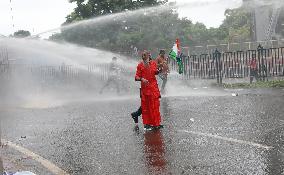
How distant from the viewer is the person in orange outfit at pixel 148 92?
1057cm

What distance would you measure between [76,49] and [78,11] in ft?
12.9

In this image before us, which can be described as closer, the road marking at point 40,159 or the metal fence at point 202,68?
the road marking at point 40,159

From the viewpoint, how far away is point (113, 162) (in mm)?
7492

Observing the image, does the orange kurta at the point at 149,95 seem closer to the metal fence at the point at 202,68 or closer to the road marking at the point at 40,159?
the road marking at the point at 40,159

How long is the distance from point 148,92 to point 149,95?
0.07m

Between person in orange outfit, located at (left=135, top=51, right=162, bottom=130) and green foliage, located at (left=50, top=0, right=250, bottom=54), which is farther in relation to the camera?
green foliage, located at (left=50, top=0, right=250, bottom=54)

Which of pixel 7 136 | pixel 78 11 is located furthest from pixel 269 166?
pixel 78 11

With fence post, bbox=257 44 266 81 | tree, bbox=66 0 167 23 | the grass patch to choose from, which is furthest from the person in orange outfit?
tree, bbox=66 0 167 23

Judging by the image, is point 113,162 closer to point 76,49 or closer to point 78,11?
point 76,49

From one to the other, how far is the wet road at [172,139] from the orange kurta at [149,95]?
329 millimetres

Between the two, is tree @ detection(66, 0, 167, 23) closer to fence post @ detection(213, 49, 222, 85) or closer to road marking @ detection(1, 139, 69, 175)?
fence post @ detection(213, 49, 222, 85)

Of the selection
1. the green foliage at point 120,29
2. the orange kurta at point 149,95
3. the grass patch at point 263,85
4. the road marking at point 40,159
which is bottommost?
the road marking at point 40,159

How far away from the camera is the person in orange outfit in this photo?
1057 cm

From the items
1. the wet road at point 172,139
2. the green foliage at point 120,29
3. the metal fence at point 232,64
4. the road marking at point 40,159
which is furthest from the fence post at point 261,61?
the green foliage at point 120,29
